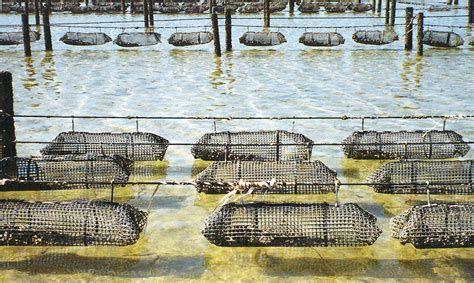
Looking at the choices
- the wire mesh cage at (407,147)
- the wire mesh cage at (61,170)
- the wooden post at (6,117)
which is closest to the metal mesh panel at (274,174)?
the wire mesh cage at (61,170)

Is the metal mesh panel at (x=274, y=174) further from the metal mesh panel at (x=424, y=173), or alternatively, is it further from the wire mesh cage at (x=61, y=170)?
the wire mesh cage at (x=61, y=170)

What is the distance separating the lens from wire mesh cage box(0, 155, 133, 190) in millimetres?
9766

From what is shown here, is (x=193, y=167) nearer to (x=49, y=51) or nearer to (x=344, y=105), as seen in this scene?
(x=344, y=105)

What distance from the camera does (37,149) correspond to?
41.6 ft

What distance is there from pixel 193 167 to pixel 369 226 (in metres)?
4.93

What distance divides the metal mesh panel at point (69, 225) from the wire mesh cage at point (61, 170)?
2009 mm

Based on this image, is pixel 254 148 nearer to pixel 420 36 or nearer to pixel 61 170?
pixel 61 170

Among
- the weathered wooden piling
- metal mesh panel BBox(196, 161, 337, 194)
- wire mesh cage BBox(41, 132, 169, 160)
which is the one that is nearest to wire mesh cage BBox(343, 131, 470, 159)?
metal mesh panel BBox(196, 161, 337, 194)

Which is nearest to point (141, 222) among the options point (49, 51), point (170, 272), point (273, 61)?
point (170, 272)

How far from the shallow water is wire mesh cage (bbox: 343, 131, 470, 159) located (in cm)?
33

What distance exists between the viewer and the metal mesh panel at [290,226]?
7.36 meters

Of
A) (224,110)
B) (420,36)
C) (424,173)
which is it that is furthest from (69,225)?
(420,36)

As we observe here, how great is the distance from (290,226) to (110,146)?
16.3 ft

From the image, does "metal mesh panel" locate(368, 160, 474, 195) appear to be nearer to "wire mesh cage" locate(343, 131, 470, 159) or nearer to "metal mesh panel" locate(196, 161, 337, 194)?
"metal mesh panel" locate(196, 161, 337, 194)
